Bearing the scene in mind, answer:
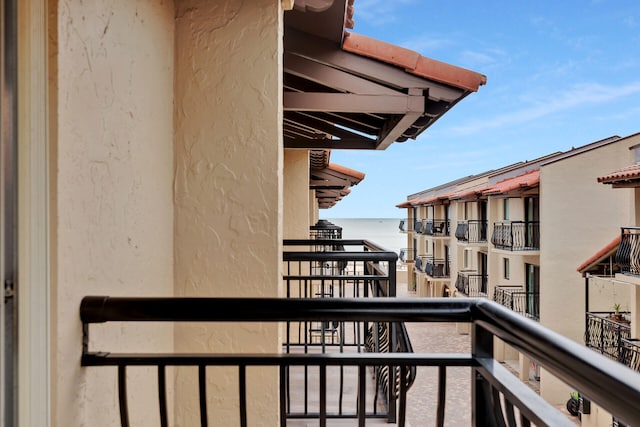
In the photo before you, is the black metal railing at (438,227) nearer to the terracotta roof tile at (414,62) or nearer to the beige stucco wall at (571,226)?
the beige stucco wall at (571,226)

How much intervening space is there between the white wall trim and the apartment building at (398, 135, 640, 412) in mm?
9869

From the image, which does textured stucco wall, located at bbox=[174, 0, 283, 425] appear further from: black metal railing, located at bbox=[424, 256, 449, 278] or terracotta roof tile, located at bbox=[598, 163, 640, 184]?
black metal railing, located at bbox=[424, 256, 449, 278]

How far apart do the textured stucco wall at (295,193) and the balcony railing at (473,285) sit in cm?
1031

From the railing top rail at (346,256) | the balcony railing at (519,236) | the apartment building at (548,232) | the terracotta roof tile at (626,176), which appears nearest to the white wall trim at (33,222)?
the railing top rail at (346,256)

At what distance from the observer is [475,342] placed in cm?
103

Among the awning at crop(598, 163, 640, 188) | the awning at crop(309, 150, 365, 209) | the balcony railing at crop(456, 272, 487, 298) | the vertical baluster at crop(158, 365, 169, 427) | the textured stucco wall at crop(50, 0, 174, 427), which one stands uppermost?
the awning at crop(309, 150, 365, 209)

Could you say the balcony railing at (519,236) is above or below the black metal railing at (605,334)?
above

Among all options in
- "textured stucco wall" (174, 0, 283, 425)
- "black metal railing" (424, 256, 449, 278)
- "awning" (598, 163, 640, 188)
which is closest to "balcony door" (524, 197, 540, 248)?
"awning" (598, 163, 640, 188)

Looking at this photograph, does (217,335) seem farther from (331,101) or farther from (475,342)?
(331,101)

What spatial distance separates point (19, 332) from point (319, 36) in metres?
2.40

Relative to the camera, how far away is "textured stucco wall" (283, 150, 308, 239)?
238 inches

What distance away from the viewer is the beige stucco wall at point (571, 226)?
9961mm

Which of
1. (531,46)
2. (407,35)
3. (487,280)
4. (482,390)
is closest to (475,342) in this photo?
(482,390)

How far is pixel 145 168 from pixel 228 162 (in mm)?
366
